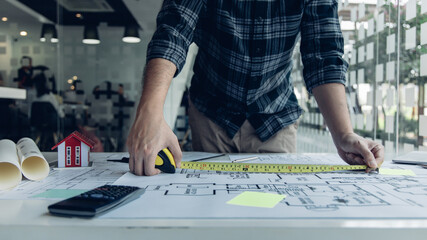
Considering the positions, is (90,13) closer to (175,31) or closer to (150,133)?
(175,31)

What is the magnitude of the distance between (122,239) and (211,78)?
1.01 m

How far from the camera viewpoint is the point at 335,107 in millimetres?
1185

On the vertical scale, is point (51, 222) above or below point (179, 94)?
below

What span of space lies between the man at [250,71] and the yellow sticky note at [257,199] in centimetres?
30

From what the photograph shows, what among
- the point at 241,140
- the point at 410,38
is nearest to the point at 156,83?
the point at 241,140

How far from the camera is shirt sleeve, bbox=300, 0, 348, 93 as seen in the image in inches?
48.4

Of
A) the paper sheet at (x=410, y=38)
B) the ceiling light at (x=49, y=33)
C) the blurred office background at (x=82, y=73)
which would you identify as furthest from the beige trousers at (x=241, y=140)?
the ceiling light at (x=49, y=33)

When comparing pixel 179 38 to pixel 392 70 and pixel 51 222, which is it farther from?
pixel 392 70

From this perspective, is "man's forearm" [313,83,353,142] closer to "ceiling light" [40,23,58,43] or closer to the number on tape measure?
the number on tape measure

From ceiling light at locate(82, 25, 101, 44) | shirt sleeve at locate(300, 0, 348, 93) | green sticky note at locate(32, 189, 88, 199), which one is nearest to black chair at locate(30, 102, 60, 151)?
ceiling light at locate(82, 25, 101, 44)

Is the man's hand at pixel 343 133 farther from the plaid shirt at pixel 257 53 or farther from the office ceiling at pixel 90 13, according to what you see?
the office ceiling at pixel 90 13

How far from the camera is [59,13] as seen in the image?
4574 mm

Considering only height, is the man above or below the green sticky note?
above

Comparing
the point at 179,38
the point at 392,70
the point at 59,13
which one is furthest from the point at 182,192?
the point at 59,13
